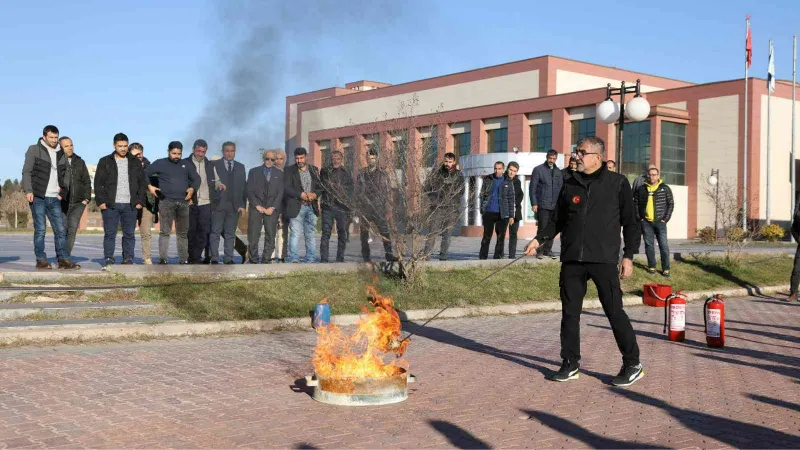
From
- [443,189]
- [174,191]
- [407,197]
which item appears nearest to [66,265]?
[174,191]

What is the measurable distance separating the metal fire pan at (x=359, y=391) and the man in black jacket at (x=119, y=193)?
7.24 m

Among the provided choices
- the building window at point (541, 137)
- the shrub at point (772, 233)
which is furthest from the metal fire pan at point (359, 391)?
the building window at point (541, 137)

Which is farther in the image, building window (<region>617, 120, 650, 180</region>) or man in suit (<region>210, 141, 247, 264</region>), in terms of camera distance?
building window (<region>617, 120, 650, 180</region>)

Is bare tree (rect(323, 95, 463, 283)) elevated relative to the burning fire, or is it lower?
elevated

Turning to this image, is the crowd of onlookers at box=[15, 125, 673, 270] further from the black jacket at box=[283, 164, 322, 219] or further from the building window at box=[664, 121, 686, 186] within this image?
the building window at box=[664, 121, 686, 186]

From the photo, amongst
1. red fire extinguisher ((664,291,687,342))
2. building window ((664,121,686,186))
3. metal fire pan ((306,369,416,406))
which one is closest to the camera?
metal fire pan ((306,369,416,406))

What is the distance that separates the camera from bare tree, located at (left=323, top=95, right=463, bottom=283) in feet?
43.2

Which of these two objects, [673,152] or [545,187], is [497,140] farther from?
[545,187]

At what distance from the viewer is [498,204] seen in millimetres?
16234

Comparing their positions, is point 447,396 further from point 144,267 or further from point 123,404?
point 144,267

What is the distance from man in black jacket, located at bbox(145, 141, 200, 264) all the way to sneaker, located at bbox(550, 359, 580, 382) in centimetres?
761

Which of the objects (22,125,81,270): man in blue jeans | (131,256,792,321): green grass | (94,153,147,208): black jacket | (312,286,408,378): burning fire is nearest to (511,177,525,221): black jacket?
(131,256,792,321): green grass

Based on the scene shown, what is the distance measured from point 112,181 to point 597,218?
8075mm

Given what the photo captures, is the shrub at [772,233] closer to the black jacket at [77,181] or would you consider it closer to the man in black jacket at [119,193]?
the man in black jacket at [119,193]
